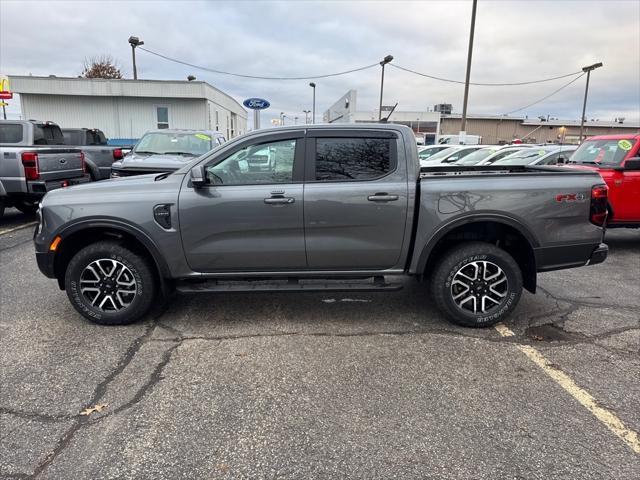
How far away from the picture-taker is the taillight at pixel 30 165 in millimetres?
8062

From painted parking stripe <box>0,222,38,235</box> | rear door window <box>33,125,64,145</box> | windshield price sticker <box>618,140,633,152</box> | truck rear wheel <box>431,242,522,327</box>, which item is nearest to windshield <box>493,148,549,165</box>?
windshield price sticker <box>618,140,633,152</box>

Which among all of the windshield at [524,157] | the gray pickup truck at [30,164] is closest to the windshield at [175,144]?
the gray pickup truck at [30,164]

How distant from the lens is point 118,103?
79.2 ft

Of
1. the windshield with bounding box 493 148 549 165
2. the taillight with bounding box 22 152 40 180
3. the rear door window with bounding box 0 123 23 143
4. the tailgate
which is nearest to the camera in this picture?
the taillight with bounding box 22 152 40 180

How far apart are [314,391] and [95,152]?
1185 centimetres

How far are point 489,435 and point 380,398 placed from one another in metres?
0.72

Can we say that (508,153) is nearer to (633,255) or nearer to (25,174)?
(633,255)

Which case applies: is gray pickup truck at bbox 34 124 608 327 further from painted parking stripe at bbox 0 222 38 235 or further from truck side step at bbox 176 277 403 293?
painted parking stripe at bbox 0 222 38 235

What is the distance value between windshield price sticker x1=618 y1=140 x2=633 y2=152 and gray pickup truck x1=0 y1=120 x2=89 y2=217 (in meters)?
10.0

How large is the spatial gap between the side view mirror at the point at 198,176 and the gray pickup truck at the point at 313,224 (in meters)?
0.02

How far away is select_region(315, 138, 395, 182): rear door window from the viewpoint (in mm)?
4098

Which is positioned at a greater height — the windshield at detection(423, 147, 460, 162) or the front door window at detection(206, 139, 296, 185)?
the windshield at detection(423, 147, 460, 162)

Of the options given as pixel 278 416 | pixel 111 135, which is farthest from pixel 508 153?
pixel 111 135

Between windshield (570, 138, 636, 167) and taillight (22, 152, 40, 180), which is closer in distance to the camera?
windshield (570, 138, 636, 167)
